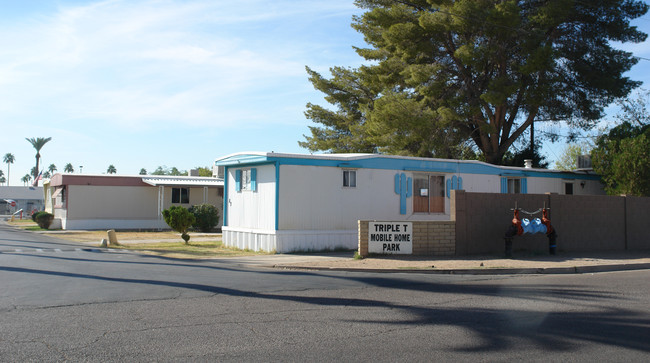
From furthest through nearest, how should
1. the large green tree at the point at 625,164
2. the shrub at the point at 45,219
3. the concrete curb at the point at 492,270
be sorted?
the shrub at the point at 45,219 < the large green tree at the point at 625,164 < the concrete curb at the point at 492,270

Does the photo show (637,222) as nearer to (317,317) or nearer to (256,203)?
(256,203)

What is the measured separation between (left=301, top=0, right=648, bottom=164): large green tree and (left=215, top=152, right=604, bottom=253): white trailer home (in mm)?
6588

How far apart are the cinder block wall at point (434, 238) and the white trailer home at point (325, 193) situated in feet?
10.3

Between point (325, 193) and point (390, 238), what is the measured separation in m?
3.21

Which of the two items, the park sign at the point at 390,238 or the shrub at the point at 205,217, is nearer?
the park sign at the point at 390,238

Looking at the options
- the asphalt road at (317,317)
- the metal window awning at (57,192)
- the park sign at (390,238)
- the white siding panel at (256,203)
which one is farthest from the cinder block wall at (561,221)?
the metal window awning at (57,192)

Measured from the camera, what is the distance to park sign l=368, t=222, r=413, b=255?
52.0 ft

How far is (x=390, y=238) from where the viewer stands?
15859mm

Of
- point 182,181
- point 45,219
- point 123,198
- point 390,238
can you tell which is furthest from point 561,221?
point 45,219

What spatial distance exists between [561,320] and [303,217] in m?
10.9

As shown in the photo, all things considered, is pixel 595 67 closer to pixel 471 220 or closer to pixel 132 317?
pixel 471 220

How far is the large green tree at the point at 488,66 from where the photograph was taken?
85.2 ft

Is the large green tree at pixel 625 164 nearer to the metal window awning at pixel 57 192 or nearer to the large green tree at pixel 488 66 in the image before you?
the large green tree at pixel 488 66

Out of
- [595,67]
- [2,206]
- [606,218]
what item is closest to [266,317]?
[606,218]
